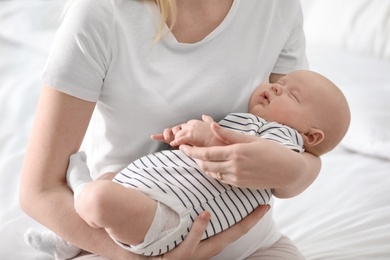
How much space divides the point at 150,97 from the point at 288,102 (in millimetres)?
239

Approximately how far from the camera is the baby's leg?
45.4 inches

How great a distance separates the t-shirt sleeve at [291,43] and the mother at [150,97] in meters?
0.04

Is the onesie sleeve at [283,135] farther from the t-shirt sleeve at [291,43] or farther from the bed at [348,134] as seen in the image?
the bed at [348,134]

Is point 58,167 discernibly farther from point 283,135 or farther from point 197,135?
point 283,135

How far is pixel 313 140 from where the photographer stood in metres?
1.37

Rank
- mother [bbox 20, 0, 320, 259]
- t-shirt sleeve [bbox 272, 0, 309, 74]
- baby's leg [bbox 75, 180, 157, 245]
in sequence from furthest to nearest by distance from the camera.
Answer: t-shirt sleeve [bbox 272, 0, 309, 74]
mother [bbox 20, 0, 320, 259]
baby's leg [bbox 75, 180, 157, 245]

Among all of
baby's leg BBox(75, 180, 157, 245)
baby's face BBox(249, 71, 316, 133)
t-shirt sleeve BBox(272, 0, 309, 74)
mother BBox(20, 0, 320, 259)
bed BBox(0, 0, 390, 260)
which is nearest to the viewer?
baby's leg BBox(75, 180, 157, 245)

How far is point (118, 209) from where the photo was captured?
3.80 feet

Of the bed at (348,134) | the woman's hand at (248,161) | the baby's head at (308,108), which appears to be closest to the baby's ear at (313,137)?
the baby's head at (308,108)

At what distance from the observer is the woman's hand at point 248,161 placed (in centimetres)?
118

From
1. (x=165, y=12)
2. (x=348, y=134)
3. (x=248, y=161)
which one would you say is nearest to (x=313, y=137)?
(x=248, y=161)

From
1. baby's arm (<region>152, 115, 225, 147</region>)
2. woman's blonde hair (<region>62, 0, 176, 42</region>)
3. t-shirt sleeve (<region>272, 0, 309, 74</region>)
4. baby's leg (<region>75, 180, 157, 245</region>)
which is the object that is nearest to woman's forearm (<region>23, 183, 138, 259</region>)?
baby's leg (<region>75, 180, 157, 245</region>)

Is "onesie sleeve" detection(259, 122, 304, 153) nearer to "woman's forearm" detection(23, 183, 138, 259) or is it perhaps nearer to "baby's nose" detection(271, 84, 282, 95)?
"baby's nose" detection(271, 84, 282, 95)

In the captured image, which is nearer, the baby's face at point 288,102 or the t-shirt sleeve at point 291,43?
the baby's face at point 288,102
